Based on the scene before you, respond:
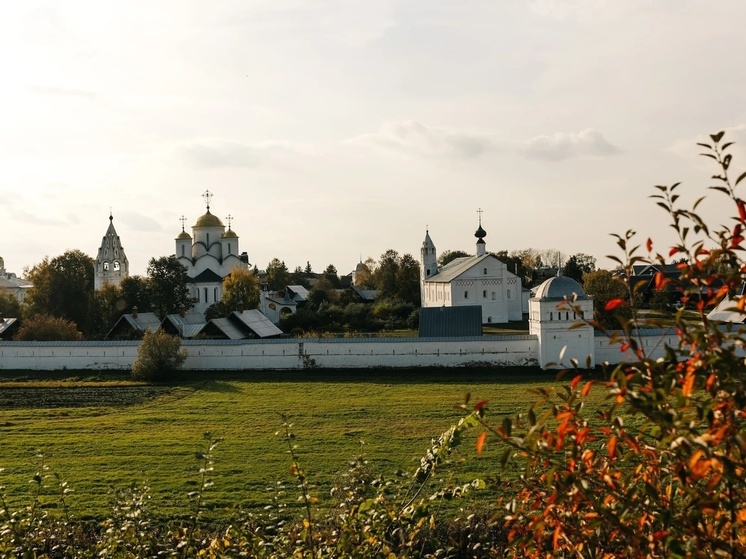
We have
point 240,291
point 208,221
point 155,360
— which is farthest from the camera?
point 208,221

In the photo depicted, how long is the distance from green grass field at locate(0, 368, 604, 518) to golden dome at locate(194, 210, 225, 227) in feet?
81.4

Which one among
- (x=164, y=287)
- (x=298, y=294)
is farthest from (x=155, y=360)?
(x=298, y=294)

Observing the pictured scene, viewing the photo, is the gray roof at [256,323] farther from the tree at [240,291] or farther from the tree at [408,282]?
the tree at [408,282]

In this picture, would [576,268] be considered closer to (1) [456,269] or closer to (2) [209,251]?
(1) [456,269]

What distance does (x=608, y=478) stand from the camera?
10.3 feet

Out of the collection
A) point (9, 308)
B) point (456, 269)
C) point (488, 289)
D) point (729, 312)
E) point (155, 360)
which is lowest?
point (155, 360)

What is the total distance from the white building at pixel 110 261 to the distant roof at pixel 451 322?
23.9 m

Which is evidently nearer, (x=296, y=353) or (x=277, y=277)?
(x=296, y=353)

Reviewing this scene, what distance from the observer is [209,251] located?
5231cm

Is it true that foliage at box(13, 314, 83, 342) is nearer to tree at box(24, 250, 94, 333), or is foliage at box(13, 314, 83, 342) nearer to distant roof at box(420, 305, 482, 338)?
tree at box(24, 250, 94, 333)

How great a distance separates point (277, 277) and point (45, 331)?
48145mm

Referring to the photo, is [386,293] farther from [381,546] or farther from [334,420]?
[381,546]

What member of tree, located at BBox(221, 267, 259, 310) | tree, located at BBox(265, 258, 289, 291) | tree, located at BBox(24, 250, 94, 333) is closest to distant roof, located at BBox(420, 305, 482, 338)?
tree, located at BBox(221, 267, 259, 310)

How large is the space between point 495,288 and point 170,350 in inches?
878
